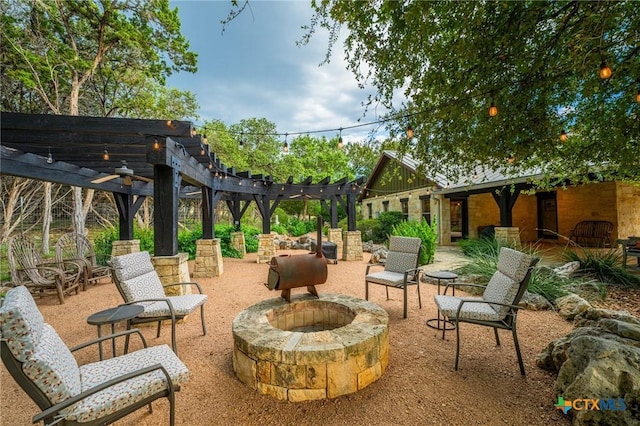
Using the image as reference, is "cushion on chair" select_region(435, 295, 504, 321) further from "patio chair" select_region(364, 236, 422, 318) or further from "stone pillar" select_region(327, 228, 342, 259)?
"stone pillar" select_region(327, 228, 342, 259)

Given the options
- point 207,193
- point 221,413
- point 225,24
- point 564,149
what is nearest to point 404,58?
point 225,24

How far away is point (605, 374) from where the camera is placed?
167 cm

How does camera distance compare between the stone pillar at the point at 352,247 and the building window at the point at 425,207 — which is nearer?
the stone pillar at the point at 352,247

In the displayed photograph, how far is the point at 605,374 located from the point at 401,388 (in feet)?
4.40

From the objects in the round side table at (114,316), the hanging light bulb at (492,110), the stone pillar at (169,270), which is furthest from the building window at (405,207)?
the round side table at (114,316)

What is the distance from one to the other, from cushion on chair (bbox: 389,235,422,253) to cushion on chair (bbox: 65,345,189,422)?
11.5 ft

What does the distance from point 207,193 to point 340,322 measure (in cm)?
487

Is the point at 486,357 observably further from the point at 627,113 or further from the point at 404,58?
the point at 404,58

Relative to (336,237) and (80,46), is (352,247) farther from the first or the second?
(80,46)

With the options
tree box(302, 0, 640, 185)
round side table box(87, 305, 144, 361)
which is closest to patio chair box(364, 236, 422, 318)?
tree box(302, 0, 640, 185)

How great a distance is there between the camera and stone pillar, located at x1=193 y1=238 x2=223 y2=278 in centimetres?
629

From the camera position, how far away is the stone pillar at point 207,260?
20.6 feet

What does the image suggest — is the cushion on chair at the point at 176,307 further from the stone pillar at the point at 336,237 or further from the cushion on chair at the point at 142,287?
the stone pillar at the point at 336,237

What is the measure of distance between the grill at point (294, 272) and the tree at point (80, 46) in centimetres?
815
